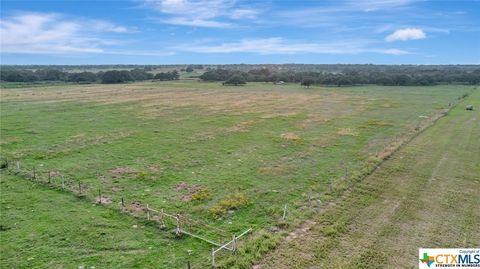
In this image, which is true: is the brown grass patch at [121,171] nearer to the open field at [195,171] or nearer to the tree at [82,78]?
the open field at [195,171]

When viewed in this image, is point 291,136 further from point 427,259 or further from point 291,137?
point 427,259

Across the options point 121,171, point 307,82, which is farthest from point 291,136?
point 307,82

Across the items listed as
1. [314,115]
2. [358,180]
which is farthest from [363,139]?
[314,115]

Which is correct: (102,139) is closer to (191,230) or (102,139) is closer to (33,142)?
(33,142)

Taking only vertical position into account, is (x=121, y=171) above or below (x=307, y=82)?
below

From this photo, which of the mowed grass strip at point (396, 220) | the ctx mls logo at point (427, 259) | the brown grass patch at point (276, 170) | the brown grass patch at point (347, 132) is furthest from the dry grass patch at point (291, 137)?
the ctx mls logo at point (427, 259)

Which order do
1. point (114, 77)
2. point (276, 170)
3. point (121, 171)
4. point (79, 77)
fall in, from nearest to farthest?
point (121, 171)
point (276, 170)
point (114, 77)
point (79, 77)

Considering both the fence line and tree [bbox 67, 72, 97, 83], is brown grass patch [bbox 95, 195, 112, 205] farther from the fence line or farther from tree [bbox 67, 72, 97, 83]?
tree [bbox 67, 72, 97, 83]
